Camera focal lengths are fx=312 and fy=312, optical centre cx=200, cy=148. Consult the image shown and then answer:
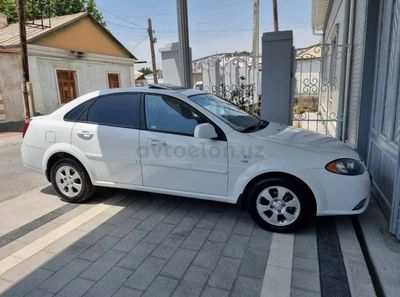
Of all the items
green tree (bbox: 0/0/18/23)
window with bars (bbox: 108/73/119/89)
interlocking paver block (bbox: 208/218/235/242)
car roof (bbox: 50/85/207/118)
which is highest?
green tree (bbox: 0/0/18/23)

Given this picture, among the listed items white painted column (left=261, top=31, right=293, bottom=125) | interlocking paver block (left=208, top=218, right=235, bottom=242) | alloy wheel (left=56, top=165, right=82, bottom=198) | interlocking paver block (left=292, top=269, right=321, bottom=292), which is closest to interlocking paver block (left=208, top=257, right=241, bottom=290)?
interlocking paver block (left=208, top=218, right=235, bottom=242)

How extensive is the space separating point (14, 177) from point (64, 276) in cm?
389

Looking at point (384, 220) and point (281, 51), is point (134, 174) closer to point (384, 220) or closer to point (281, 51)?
point (384, 220)

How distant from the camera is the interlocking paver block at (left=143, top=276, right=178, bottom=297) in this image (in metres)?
2.51

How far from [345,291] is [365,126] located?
3.28 m

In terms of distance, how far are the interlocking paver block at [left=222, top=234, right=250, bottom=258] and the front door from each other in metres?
0.50

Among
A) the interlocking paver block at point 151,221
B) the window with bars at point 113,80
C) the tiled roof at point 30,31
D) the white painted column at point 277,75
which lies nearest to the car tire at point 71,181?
the interlocking paver block at point 151,221

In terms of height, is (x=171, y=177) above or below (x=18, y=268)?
above

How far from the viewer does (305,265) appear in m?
2.85

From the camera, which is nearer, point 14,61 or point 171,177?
point 171,177

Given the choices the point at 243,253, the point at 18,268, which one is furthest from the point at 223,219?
the point at 18,268

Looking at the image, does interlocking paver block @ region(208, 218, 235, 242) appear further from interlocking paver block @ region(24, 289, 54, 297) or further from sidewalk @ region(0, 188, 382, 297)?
interlocking paver block @ region(24, 289, 54, 297)

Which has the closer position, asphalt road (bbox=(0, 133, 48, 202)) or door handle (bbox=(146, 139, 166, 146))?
door handle (bbox=(146, 139, 166, 146))

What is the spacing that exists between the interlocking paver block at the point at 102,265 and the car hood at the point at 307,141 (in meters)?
1.89
